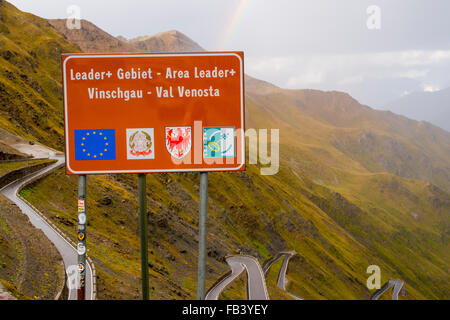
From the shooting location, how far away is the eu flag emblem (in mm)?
11742

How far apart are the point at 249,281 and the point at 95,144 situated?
46.4m

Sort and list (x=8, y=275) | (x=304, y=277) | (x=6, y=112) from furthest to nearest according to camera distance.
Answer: (x=304, y=277)
(x=6, y=112)
(x=8, y=275)

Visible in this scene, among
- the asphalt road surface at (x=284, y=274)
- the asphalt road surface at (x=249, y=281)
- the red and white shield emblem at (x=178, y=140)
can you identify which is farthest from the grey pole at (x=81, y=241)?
the asphalt road surface at (x=284, y=274)

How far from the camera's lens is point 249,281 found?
178 ft

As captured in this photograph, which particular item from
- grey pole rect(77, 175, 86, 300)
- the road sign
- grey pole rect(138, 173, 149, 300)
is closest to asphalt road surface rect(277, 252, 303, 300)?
grey pole rect(138, 173, 149, 300)

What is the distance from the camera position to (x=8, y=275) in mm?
19641

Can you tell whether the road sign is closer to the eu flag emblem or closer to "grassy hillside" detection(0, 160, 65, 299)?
the eu flag emblem

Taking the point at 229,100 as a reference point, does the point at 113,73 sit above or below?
above

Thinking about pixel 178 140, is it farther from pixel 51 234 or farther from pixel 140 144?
pixel 51 234

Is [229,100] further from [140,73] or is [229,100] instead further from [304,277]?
[304,277]

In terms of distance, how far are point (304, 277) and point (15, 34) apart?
13497 centimetres

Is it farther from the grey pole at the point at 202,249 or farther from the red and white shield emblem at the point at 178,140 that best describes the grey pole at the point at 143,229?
the grey pole at the point at 202,249
